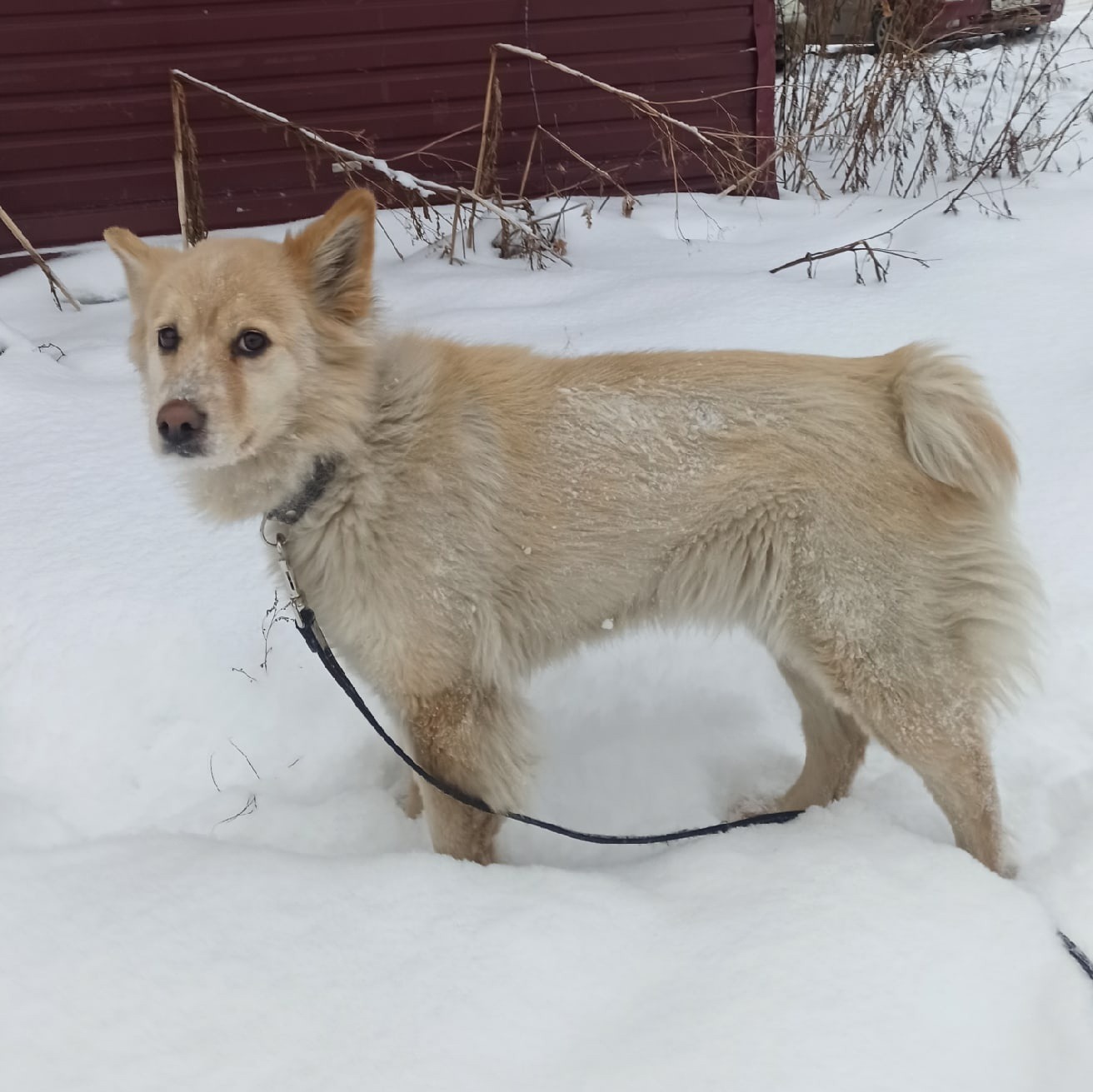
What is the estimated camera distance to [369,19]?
20.7ft

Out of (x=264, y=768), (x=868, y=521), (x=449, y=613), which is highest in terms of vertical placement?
(x=868, y=521)

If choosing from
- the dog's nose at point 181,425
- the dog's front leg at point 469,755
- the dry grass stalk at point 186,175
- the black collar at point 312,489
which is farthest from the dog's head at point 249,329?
the dry grass stalk at point 186,175

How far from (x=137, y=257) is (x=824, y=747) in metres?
2.58

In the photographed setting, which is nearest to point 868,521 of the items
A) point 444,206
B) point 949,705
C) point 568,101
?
point 949,705

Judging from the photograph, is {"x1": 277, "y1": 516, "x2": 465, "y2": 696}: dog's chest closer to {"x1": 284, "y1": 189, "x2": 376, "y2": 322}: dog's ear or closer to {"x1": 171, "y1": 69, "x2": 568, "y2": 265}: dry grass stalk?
{"x1": 284, "y1": 189, "x2": 376, "y2": 322}: dog's ear

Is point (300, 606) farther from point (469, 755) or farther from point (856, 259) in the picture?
point (856, 259)

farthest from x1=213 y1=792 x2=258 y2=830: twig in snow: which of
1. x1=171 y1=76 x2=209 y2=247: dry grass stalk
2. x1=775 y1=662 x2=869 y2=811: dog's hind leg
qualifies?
x1=171 y1=76 x2=209 y2=247: dry grass stalk

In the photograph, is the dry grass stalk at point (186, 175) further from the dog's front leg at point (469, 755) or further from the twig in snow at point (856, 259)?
the dog's front leg at point (469, 755)

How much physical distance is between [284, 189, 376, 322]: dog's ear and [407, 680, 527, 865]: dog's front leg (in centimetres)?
110

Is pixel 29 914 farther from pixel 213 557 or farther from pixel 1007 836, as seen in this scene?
pixel 1007 836

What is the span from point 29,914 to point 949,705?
2.26 m

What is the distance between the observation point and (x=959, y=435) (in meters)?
2.03

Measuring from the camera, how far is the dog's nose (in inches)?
76.0

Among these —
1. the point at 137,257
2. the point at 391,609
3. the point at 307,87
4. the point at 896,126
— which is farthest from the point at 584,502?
the point at 896,126
